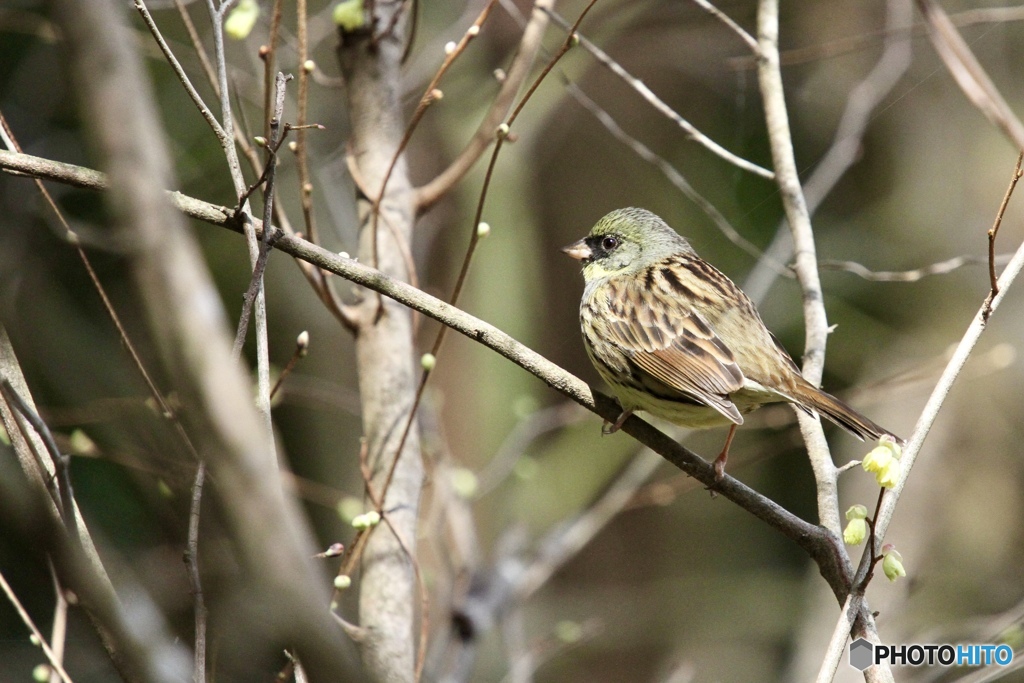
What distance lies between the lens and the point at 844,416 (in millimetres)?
3020

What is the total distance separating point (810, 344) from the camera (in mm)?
3279

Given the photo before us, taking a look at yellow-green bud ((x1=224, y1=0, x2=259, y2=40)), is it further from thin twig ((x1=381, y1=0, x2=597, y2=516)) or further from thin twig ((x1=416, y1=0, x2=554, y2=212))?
thin twig ((x1=416, y1=0, x2=554, y2=212))

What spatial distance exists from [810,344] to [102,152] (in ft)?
8.61

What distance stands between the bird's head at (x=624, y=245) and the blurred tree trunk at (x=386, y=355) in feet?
3.05

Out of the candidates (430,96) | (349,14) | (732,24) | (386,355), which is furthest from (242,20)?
(732,24)

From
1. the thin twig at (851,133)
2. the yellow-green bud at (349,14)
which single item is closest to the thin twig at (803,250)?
the thin twig at (851,133)

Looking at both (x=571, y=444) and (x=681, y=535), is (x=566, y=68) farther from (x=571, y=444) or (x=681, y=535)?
(x=681, y=535)

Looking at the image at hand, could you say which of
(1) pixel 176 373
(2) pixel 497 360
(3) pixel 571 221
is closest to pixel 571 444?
(2) pixel 497 360

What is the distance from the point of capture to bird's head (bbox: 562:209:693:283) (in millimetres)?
4062

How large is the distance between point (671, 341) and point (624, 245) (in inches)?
27.8

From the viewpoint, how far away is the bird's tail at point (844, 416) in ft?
9.86

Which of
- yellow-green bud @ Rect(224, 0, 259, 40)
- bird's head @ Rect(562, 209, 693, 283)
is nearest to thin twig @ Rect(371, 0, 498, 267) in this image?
yellow-green bud @ Rect(224, 0, 259, 40)

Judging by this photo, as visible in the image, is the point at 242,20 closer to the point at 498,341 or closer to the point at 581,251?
the point at 498,341

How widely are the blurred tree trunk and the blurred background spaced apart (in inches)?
39.7
